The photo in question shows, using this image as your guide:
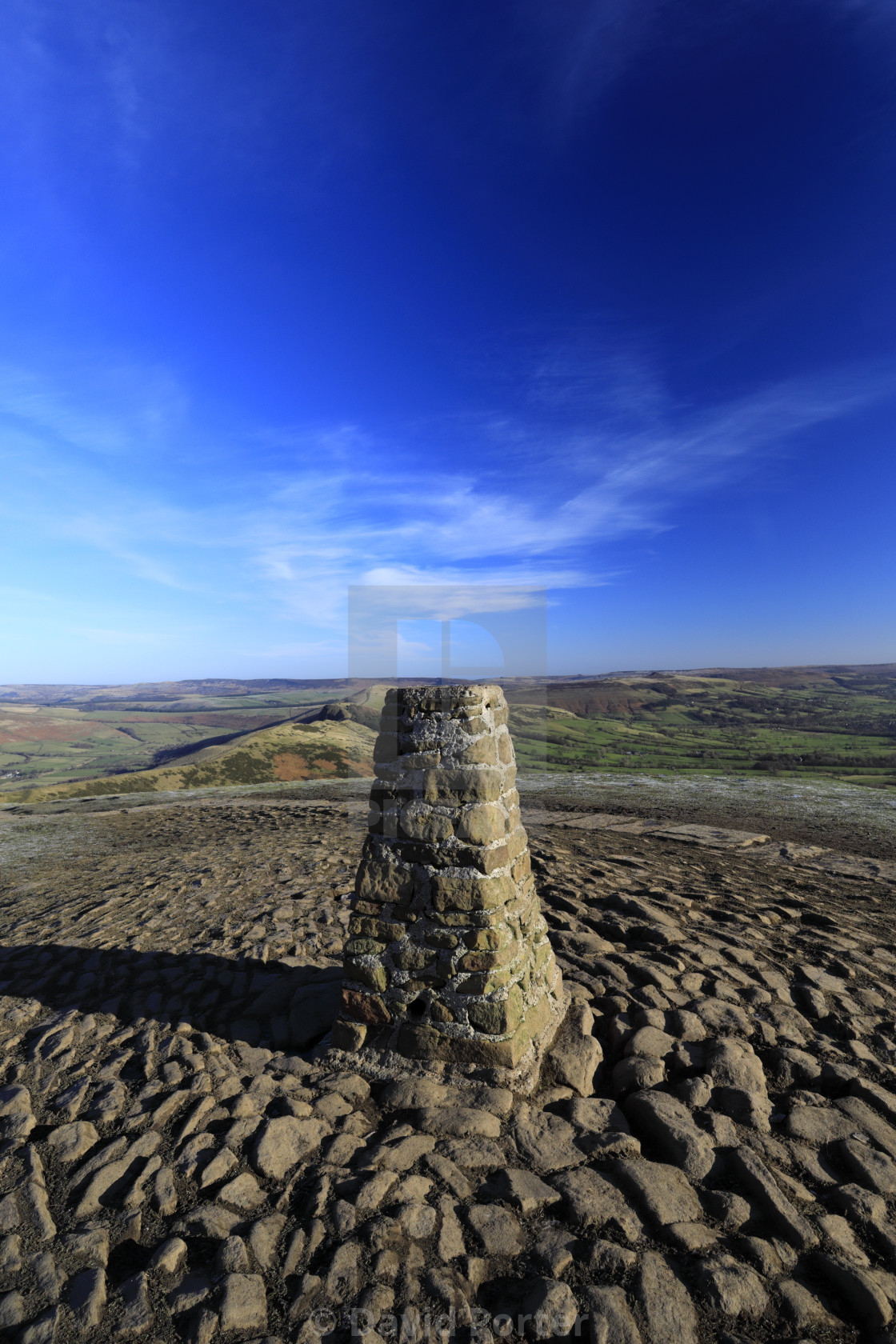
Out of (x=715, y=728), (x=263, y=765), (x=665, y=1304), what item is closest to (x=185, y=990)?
(x=665, y=1304)

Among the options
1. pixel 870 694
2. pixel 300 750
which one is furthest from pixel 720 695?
pixel 300 750

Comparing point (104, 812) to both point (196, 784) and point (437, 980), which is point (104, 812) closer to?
point (196, 784)

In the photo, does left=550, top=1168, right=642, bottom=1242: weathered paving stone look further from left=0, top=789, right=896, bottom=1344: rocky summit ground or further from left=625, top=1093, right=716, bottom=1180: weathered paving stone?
left=625, top=1093, right=716, bottom=1180: weathered paving stone

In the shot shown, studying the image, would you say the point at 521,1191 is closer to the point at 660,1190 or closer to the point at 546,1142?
the point at 546,1142

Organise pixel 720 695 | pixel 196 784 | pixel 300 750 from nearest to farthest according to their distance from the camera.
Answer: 1. pixel 196 784
2. pixel 300 750
3. pixel 720 695

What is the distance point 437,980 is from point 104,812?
49.6ft

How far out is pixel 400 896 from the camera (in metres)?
3.98

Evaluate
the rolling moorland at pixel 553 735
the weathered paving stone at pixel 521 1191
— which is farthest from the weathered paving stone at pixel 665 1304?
the rolling moorland at pixel 553 735

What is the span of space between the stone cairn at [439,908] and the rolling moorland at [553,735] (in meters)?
2.21

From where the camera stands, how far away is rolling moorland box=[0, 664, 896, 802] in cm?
2444

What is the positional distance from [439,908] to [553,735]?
5019 centimetres

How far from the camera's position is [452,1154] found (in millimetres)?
3342

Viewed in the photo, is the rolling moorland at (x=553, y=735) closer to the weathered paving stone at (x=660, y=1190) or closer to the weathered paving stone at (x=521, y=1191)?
the weathered paving stone at (x=521, y=1191)

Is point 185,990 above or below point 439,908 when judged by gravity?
below
